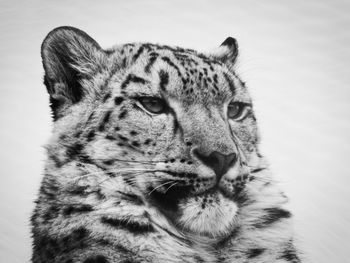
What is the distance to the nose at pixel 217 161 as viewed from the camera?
6.61 ft

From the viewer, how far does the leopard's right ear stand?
232 cm

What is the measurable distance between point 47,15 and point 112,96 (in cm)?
154

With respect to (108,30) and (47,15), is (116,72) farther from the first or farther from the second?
(47,15)

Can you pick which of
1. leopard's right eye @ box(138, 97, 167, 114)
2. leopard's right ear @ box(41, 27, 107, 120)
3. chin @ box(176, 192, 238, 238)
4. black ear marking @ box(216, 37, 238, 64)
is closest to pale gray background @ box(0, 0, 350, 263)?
black ear marking @ box(216, 37, 238, 64)

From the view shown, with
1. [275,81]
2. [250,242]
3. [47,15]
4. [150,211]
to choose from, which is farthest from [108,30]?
[250,242]

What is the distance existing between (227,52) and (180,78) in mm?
761

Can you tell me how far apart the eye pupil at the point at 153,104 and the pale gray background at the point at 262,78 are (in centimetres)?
90

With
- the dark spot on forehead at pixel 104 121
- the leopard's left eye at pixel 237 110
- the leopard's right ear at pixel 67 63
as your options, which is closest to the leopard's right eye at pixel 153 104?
the dark spot on forehead at pixel 104 121

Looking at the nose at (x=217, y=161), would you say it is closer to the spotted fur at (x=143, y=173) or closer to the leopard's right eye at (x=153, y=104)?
the spotted fur at (x=143, y=173)

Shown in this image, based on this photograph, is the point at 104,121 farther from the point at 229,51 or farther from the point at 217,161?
the point at 229,51

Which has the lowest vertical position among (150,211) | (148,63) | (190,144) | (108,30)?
(150,211)

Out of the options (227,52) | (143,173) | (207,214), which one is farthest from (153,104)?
(227,52)

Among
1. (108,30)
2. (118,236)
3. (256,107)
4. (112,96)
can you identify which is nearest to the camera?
(118,236)

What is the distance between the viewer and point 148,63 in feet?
8.23
